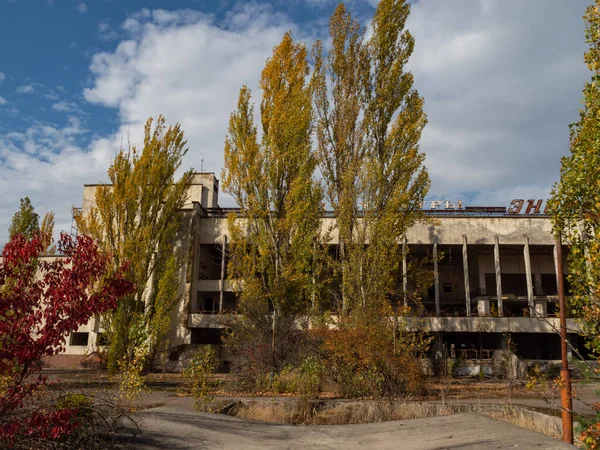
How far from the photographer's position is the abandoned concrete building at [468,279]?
3025 cm

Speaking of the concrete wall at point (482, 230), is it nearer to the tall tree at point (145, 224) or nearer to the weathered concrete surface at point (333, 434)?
the tall tree at point (145, 224)

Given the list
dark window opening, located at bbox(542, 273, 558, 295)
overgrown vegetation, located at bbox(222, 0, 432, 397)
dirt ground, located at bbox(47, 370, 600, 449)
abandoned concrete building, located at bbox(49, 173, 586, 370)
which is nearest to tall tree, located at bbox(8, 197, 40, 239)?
abandoned concrete building, located at bbox(49, 173, 586, 370)

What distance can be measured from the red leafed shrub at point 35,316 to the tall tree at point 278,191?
13.5 metres

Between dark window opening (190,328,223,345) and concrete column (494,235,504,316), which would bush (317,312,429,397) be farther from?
dark window opening (190,328,223,345)

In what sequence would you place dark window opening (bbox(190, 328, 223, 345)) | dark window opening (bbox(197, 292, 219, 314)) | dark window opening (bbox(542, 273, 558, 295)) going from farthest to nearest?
dark window opening (bbox(542, 273, 558, 295)), dark window opening (bbox(197, 292, 219, 314)), dark window opening (bbox(190, 328, 223, 345))

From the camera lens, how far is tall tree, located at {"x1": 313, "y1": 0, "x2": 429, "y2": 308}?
20516mm

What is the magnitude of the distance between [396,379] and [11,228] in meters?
34.8

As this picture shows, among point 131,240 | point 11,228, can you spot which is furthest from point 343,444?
point 11,228

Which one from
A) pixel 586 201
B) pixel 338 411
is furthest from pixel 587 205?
pixel 338 411

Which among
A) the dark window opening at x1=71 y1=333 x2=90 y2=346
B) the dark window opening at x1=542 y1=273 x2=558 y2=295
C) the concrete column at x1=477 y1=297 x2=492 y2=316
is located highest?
the dark window opening at x1=542 y1=273 x2=558 y2=295

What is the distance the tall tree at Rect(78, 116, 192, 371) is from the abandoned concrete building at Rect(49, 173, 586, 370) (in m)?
4.10

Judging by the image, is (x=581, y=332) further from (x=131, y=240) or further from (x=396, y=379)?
(x=131, y=240)

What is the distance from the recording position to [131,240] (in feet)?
85.4

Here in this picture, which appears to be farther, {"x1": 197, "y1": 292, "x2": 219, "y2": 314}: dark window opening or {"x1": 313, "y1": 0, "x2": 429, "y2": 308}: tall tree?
{"x1": 197, "y1": 292, "x2": 219, "y2": 314}: dark window opening
